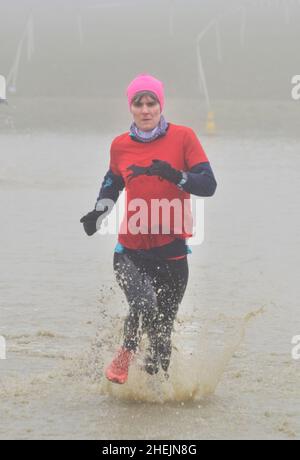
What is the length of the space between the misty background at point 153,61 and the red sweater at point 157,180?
21822 millimetres

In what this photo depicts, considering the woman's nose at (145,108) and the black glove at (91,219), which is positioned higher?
the woman's nose at (145,108)

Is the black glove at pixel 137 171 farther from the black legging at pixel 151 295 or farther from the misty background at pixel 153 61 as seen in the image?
the misty background at pixel 153 61

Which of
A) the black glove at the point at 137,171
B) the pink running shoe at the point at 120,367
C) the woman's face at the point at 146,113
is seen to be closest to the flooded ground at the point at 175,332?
the pink running shoe at the point at 120,367

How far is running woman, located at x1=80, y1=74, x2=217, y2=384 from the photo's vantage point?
5.81 m

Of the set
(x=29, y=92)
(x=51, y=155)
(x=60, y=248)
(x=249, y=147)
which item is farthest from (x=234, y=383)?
(x=29, y=92)

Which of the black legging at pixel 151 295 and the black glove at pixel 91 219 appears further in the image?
the black glove at pixel 91 219

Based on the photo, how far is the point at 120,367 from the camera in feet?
19.3

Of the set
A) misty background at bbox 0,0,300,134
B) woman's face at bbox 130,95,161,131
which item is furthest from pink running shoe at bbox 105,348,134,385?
misty background at bbox 0,0,300,134

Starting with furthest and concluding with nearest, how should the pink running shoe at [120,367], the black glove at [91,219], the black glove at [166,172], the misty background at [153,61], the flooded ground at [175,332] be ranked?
the misty background at [153,61], the black glove at [91,219], the pink running shoe at [120,367], the flooded ground at [175,332], the black glove at [166,172]

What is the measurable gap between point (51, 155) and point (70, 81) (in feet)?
61.7

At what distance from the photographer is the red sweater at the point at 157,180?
582cm

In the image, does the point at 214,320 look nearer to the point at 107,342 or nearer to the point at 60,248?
the point at 107,342

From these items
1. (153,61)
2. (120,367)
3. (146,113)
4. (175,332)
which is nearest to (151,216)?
(146,113)

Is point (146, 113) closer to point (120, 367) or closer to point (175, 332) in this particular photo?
point (120, 367)
